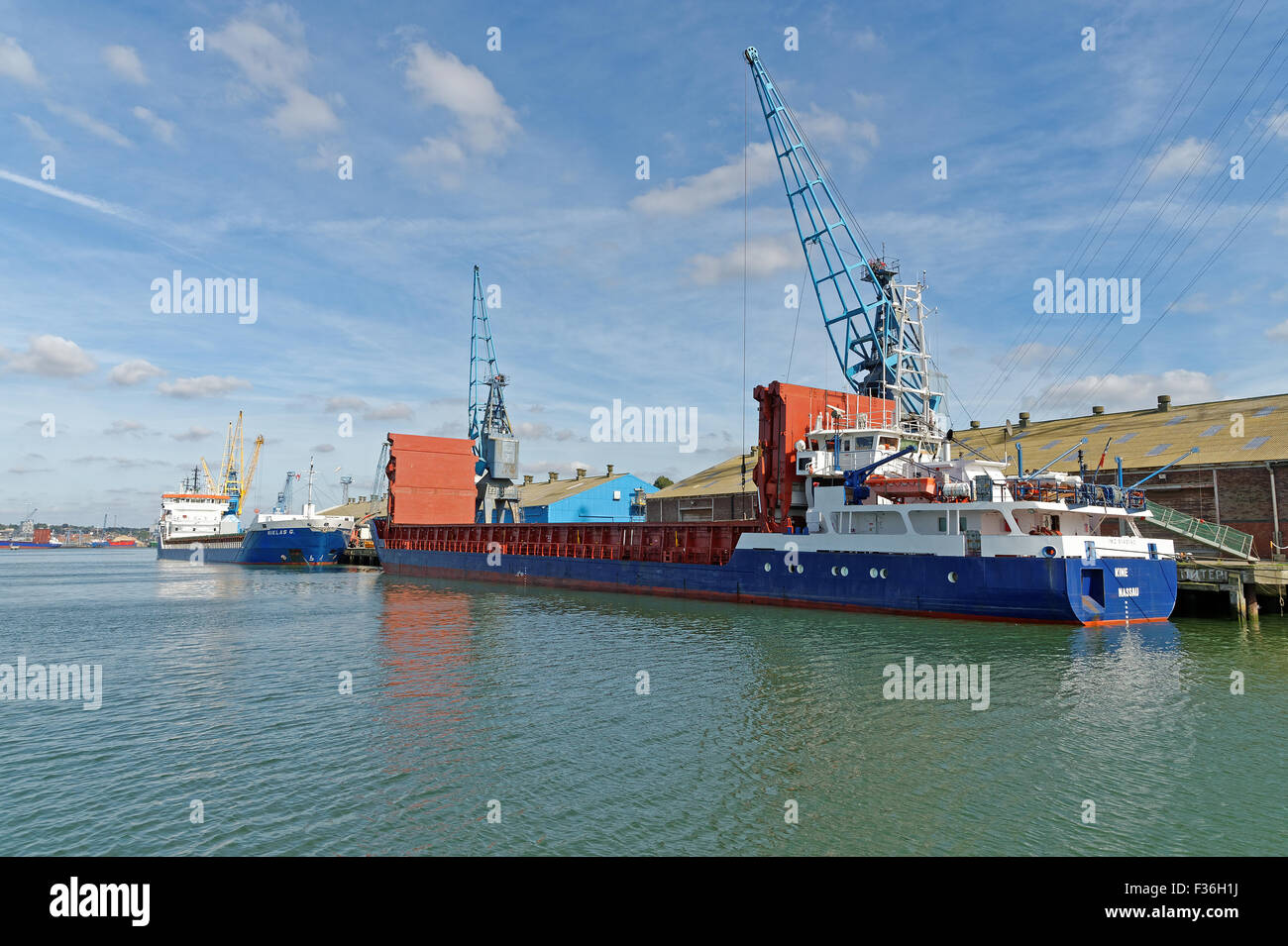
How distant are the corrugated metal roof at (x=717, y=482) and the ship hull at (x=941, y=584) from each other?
18374 millimetres

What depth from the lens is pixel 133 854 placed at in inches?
328

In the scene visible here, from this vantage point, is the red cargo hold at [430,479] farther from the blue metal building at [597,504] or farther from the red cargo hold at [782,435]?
the red cargo hold at [782,435]

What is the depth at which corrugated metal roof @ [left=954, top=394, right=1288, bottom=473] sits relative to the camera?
34.0 metres

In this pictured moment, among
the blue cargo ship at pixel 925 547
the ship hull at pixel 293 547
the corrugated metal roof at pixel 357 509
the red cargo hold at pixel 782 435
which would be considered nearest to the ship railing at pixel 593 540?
the blue cargo ship at pixel 925 547

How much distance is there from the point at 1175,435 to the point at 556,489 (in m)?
60.0

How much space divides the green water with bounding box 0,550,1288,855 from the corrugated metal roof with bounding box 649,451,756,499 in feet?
104

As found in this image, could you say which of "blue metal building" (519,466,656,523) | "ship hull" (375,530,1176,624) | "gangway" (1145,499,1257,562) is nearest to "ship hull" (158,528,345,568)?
"blue metal building" (519,466,656,523)

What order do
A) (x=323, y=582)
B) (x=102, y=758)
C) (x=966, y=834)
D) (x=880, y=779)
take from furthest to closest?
(x=323, y=582) → (x=102, y=758) → (x=880, y=779) → (x=966, y=834)

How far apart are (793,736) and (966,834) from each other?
4.23 m

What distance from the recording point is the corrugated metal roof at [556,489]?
75000 mm

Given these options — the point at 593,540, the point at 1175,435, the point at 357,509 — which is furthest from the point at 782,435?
the point at 357,509

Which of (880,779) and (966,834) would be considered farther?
(880,779)
